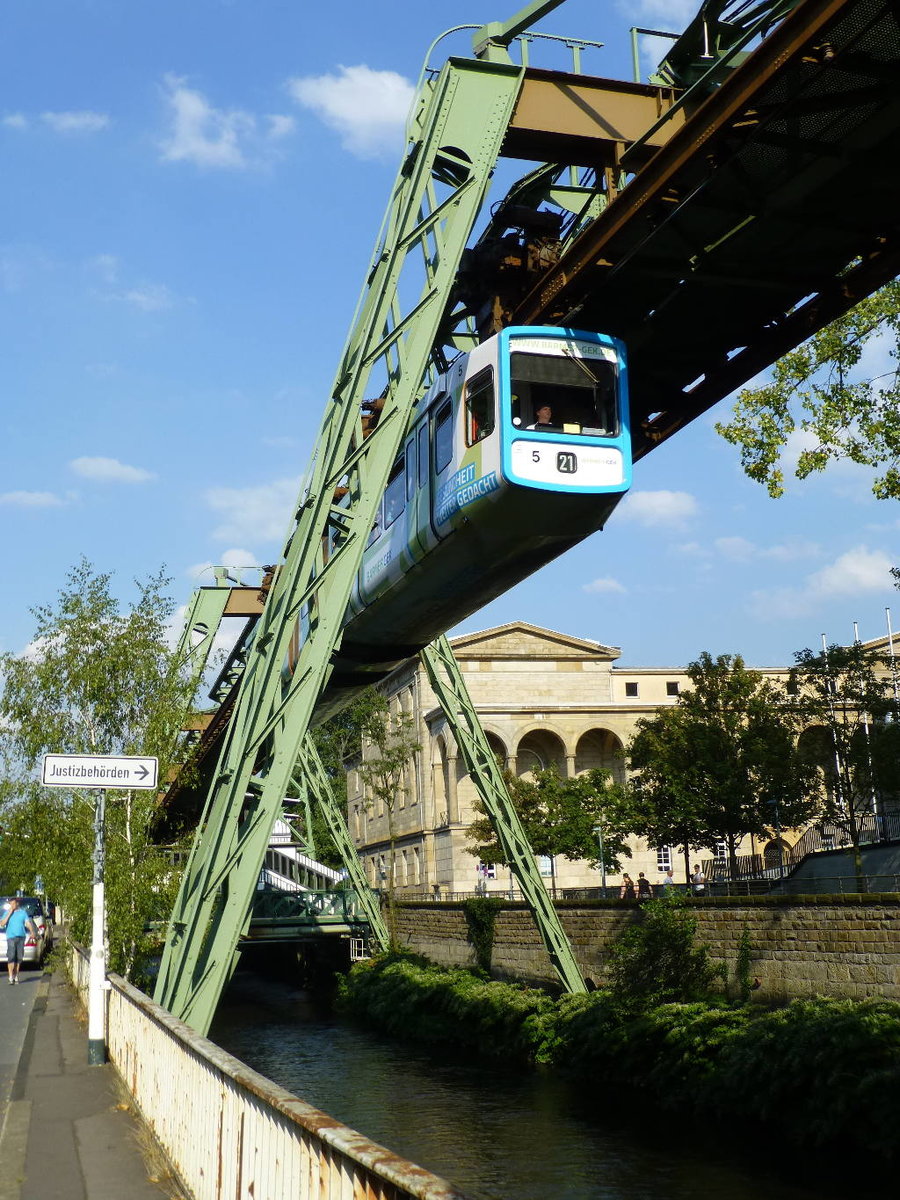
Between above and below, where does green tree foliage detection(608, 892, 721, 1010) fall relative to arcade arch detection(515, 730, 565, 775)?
below

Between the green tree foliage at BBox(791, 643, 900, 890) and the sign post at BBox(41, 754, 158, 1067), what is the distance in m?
22.8

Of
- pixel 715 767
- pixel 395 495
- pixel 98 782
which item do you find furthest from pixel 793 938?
pixel 715 767

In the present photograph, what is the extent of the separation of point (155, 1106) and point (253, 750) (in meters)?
4.08

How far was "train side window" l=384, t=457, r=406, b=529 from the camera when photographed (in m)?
15.1

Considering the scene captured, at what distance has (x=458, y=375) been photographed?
43.4 feet

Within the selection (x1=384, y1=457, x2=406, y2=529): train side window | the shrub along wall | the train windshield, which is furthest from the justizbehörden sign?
the shrub along wall

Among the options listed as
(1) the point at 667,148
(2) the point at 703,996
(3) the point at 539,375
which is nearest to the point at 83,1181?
(3) the point at 539,375

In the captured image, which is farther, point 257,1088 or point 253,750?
point 253,750

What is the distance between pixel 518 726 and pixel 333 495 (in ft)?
176

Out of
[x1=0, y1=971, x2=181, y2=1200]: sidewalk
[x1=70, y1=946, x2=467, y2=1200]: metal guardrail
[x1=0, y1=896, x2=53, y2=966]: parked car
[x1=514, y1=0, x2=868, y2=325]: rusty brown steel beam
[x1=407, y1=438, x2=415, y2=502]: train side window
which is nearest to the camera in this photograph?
[x1=70, y1=946, x2=467, y2=1200]: metal guardrail

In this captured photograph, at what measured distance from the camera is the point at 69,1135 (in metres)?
10.1

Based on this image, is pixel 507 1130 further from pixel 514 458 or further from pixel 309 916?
pixel 309 916

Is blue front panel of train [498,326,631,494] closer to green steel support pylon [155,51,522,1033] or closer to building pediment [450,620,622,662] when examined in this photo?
green steel support pylon [155,51,522,1033]

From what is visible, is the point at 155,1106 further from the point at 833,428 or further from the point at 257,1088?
the point at 833,428
